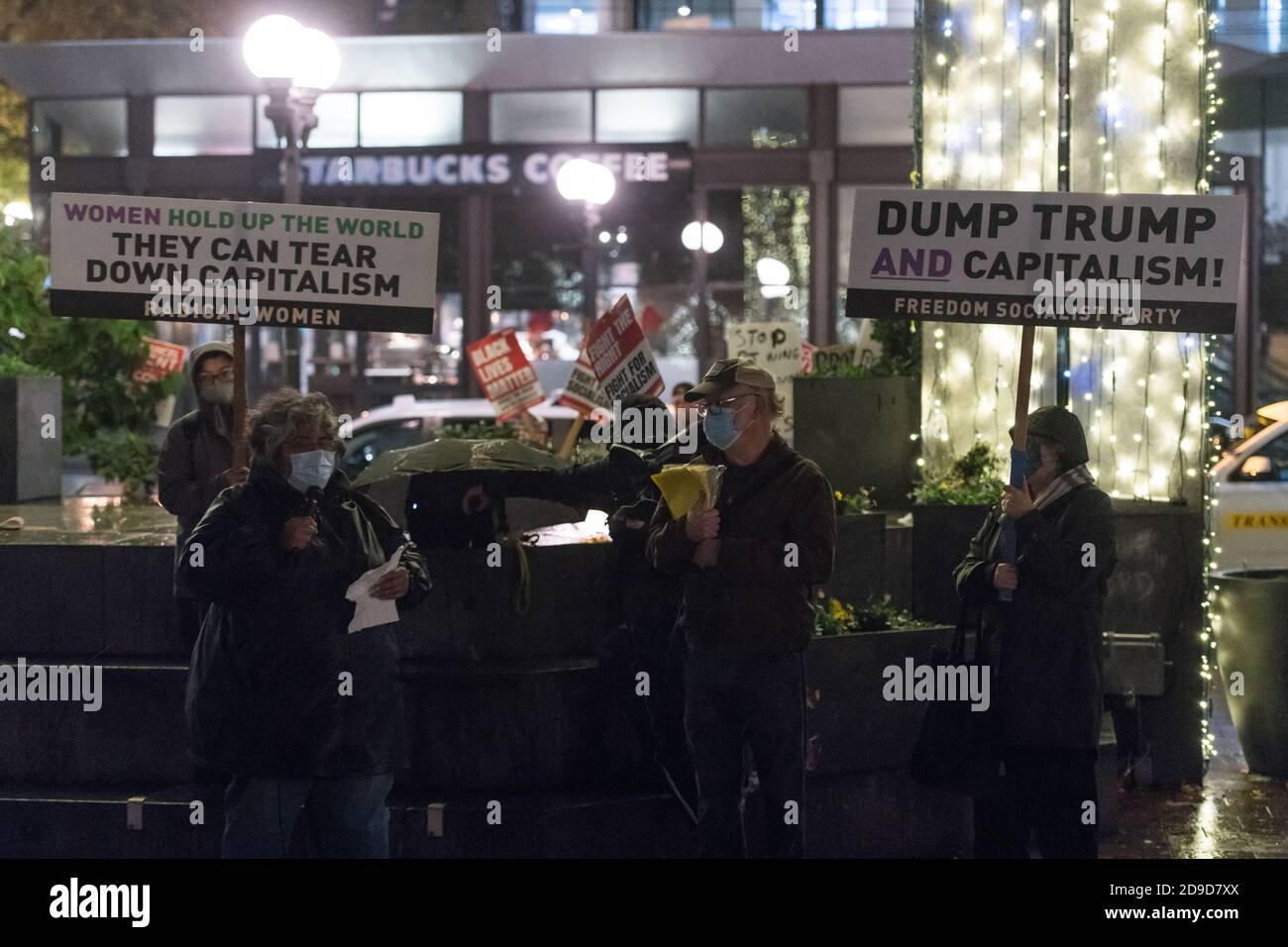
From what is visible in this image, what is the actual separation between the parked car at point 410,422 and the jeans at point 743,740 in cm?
1015

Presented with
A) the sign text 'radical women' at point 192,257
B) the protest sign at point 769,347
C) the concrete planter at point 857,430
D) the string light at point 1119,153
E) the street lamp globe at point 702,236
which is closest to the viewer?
the sign text 'radical women' at point 192,257

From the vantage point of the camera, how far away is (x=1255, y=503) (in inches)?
571

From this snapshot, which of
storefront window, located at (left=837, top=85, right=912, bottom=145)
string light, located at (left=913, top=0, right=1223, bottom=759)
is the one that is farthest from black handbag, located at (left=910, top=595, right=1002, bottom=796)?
storefront window, located at (left=837, top=85, right=912, bottom=145)

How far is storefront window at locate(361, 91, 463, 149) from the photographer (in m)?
29.8

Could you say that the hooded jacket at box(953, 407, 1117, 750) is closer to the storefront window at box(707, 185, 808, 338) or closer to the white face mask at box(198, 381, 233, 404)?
the white face mask at box(198, 381, 233, 404)

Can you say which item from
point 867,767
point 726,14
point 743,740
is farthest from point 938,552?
point 726,14

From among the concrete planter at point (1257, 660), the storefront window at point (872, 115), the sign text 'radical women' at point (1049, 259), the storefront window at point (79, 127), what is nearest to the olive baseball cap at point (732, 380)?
the sign text 'radical women' at point (1049, 259)

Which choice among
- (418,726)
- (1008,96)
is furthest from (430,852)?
(1008,96)

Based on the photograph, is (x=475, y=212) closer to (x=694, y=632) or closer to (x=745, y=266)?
(x=745, y=266)

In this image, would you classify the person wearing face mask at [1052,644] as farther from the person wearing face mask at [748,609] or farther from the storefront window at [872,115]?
the storefront window at [872,115]

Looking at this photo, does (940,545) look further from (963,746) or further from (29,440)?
(29,440)

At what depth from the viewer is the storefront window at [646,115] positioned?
96.1 ft

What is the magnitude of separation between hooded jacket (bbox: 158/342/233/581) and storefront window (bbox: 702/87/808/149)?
22482 millimetres
